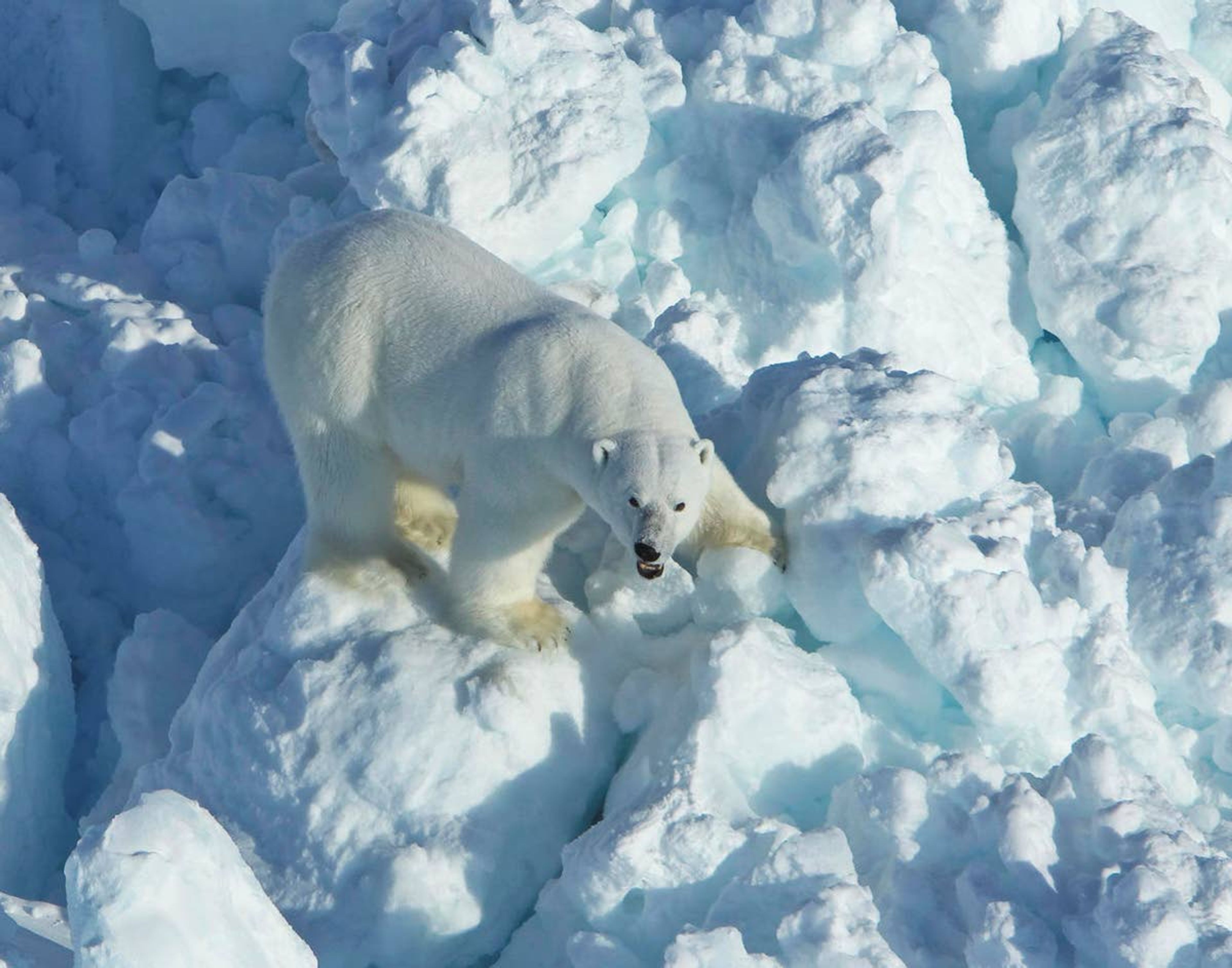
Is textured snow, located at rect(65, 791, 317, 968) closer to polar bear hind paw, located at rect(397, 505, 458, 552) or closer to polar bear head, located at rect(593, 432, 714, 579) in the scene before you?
polar bear head, located at rect(593, 432, 714, 579)

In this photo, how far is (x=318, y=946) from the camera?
4.02 m

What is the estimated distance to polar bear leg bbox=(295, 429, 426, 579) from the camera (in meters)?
4.69

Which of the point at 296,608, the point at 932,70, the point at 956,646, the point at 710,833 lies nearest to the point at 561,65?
the point at 932,70

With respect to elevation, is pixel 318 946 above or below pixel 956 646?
below

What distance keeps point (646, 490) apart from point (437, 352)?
82 centimetres

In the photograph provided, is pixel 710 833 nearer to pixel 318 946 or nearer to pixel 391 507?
pixel 318 946

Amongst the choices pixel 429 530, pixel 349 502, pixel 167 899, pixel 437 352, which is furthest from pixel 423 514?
pixel 167 899

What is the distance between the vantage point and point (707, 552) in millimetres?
4570

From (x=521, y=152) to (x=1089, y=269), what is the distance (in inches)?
82.5

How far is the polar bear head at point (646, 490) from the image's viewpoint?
13.3ft

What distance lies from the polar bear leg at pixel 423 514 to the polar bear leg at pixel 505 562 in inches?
19.9

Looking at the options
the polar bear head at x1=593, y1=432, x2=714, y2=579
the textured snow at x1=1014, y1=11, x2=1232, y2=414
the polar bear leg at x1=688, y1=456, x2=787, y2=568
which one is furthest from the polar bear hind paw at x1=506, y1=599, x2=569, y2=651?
the textured snow at x1=1014, y1=11, x2=1232, y2=414

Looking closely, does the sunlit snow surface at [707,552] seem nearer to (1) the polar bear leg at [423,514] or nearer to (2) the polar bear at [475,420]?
(2) the polar bear at [475,420]

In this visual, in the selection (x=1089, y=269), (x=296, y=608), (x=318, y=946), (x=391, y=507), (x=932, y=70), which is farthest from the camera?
(x=932, y=70)
